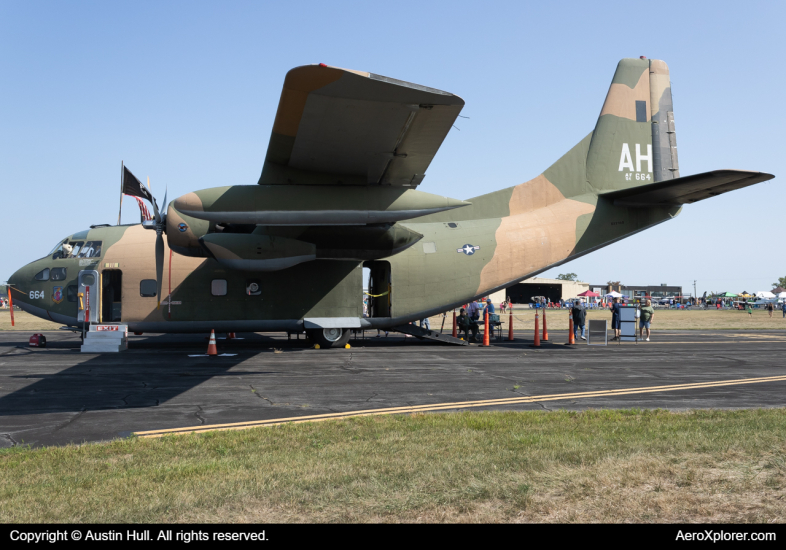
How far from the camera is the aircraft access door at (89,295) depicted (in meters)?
18.7

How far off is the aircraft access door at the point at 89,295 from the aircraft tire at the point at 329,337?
7029 millimetres

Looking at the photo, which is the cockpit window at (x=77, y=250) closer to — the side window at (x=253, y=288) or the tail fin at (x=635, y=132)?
the side window at (x=253, y=288)

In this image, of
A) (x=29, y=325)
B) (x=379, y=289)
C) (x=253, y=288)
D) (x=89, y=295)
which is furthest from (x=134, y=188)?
(x=29, y=325)

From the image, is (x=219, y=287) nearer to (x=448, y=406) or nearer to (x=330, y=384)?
(x=330, y=384)

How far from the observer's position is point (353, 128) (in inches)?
452

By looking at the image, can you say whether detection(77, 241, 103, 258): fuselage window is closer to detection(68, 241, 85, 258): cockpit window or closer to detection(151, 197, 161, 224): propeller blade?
detection(68, 241, 85, 258): cockpit window

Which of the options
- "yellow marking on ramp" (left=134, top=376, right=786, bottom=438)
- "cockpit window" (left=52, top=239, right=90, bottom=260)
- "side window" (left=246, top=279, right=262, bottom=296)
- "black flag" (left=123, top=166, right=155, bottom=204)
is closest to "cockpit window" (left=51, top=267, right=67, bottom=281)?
"cockpit window" (left=52, top=239, right=90, bottom=260)

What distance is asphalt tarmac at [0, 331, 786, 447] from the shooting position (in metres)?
8.53

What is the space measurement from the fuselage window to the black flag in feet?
7.80

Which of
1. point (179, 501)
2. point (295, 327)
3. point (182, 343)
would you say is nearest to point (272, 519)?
point (179, 501)

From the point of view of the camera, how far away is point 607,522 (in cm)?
415

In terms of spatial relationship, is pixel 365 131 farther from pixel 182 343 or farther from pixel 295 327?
pixel 182 343

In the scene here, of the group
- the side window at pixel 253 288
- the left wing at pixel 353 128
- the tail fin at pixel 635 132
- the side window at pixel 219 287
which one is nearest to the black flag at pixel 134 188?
the side window at pixel 219 287
